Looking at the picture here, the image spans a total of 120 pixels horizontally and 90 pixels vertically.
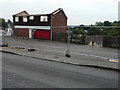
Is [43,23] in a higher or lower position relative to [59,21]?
lower

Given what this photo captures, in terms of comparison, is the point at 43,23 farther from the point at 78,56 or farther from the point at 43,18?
the point at 78,56

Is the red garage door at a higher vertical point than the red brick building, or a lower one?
lower

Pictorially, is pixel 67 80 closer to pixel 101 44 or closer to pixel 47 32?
pixel 101 44

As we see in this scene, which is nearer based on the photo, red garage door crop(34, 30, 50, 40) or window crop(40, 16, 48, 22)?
red garage door crop(34, 30, 50, 40)

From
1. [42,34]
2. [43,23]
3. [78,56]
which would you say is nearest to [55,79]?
[78,56]

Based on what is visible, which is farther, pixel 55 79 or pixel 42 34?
pixel 42 34

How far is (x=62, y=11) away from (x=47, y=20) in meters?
5.50

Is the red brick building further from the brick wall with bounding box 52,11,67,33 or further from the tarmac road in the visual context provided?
the tarmac road

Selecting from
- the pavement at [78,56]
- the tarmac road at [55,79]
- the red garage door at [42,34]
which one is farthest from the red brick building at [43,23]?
the tarmac road at [55,79]

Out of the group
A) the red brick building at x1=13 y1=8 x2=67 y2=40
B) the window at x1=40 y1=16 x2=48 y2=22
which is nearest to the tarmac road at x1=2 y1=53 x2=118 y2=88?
the red brick building at x1=13 y1=8 x2=67 y2=40

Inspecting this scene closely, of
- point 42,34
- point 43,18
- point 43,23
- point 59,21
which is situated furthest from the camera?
point 59,21

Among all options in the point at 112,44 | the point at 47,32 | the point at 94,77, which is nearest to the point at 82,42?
the point at 112,44

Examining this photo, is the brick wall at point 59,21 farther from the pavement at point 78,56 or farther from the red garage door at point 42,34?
the pavement at point 78,56

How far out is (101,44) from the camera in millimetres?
22000
